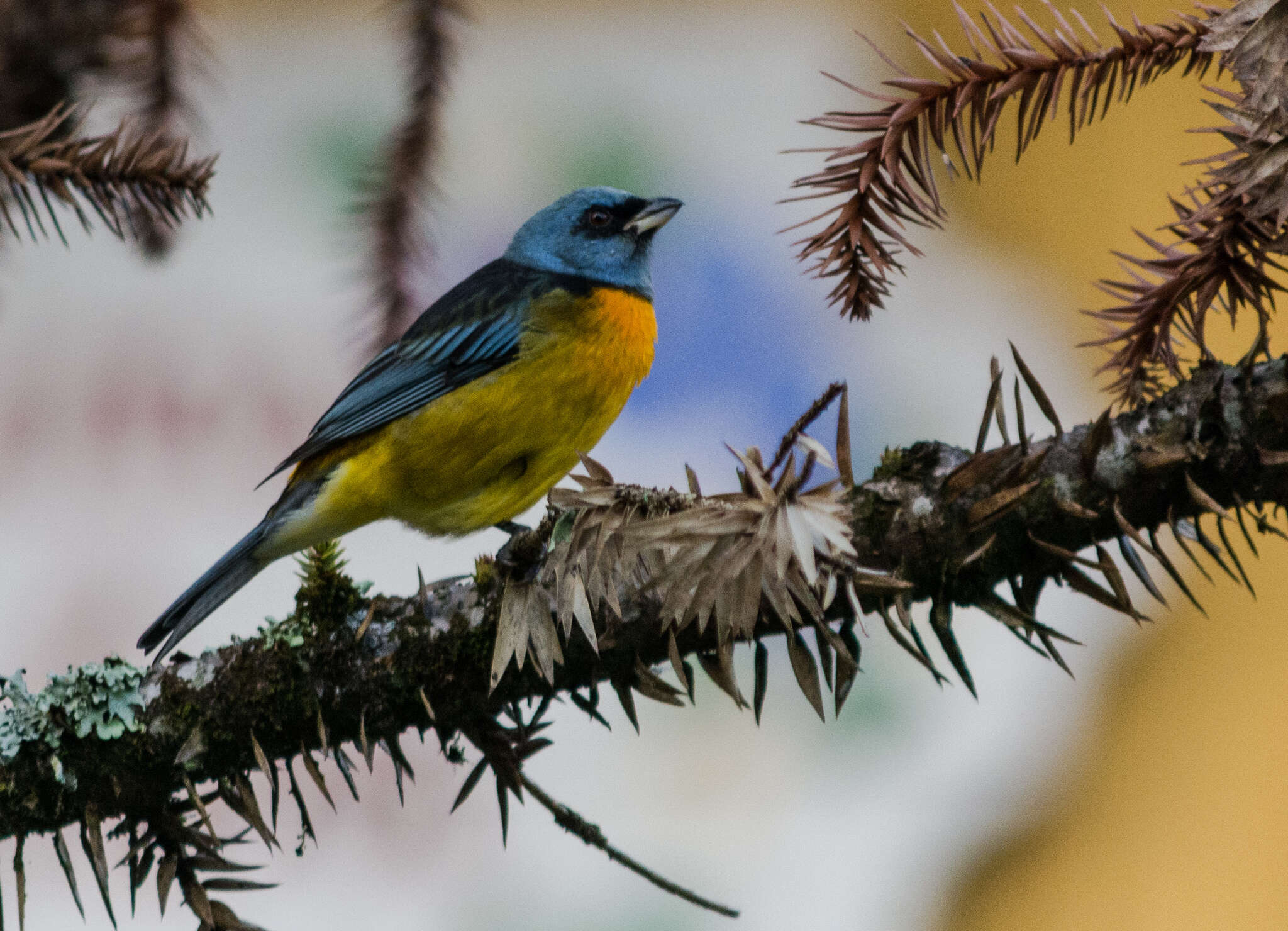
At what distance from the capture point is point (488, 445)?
215 cm

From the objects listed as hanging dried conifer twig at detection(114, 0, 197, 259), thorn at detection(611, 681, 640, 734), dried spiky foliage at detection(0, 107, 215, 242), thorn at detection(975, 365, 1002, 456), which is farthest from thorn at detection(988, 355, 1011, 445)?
hanging dried conifer twig at detection(114, 0, 197, 259)

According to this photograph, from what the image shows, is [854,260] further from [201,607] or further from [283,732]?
[201,607]

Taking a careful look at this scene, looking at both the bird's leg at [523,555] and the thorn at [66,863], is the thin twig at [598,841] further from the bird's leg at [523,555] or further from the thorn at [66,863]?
the thorn at [66,863]

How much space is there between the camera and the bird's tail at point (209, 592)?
1702 mm

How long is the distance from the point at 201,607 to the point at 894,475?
1.34 metres

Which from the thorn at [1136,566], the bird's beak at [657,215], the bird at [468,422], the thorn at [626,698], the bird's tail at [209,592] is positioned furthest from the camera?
the bird's beak at [657,215]

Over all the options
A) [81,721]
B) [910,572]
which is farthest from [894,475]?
[81,721]

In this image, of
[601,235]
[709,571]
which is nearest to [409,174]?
[709,571]

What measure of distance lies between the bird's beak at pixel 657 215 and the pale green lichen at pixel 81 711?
173 cm

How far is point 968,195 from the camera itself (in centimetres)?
260

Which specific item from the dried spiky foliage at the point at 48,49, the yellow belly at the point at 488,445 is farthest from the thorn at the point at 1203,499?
the yellow belly at the point at 488,445

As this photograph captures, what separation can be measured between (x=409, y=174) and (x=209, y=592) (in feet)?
2.97

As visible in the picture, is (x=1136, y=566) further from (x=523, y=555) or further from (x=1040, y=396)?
(x=523, y=555)

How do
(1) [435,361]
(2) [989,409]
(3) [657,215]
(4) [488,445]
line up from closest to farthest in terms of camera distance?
(2) [989,409]
(4) [488,445]
(1) [435,361]
(3) [657,215]
